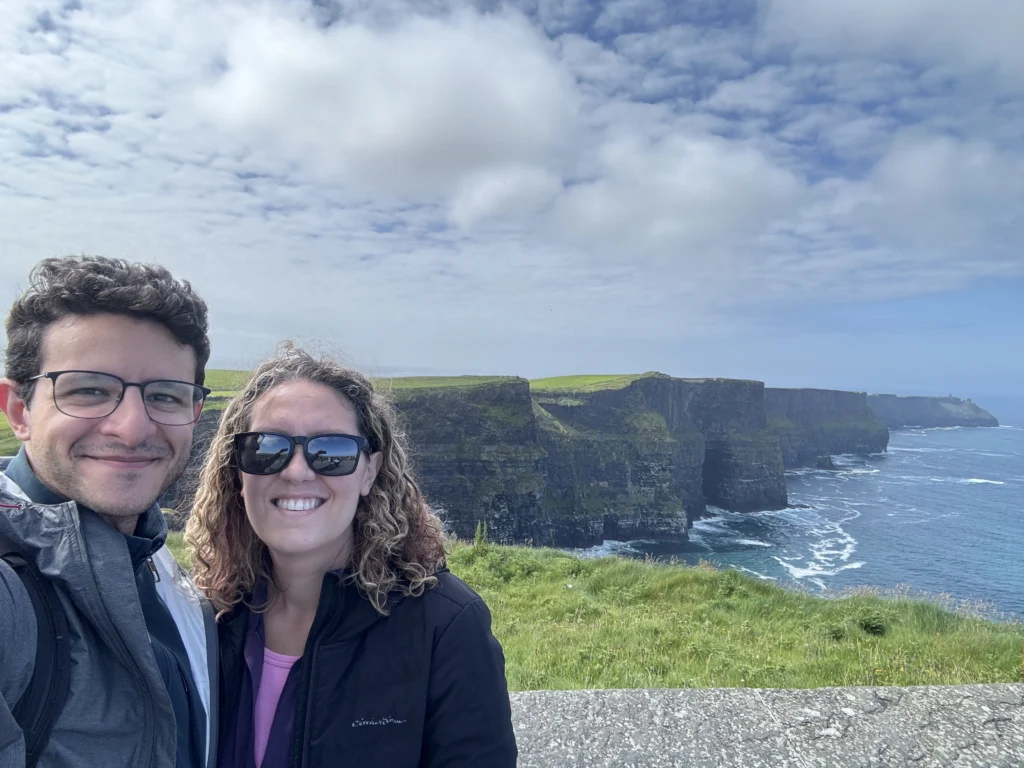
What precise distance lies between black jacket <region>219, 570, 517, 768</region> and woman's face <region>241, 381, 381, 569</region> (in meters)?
0.27

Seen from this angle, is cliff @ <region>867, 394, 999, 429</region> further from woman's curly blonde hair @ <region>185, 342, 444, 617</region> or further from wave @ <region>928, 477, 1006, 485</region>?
woman's curly blonde hair @ <region>185, 342, 444, 617</region>

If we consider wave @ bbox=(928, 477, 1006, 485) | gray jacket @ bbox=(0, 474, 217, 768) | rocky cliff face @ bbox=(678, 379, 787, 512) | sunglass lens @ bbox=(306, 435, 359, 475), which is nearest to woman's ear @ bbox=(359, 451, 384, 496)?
sunglass lens @ bbox=(306, 435, 359, 475)

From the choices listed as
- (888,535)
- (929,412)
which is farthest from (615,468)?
(929,412)

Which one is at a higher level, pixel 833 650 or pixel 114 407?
pixel 114 407

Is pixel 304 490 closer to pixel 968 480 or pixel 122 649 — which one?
pixel 122 649

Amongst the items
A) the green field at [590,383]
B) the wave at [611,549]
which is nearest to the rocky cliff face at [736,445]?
the green field at [590,383]

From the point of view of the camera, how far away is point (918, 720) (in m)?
3.80

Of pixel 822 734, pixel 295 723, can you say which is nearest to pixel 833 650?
pixel 822 734

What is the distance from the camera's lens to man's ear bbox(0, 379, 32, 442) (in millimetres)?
1911

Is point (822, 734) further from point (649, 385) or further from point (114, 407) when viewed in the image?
point (649, 385)

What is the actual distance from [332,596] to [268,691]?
45 centimetres

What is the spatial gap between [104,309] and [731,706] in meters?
4.32

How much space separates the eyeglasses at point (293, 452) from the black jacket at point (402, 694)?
554 millimetres

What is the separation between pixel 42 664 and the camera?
145 cm
